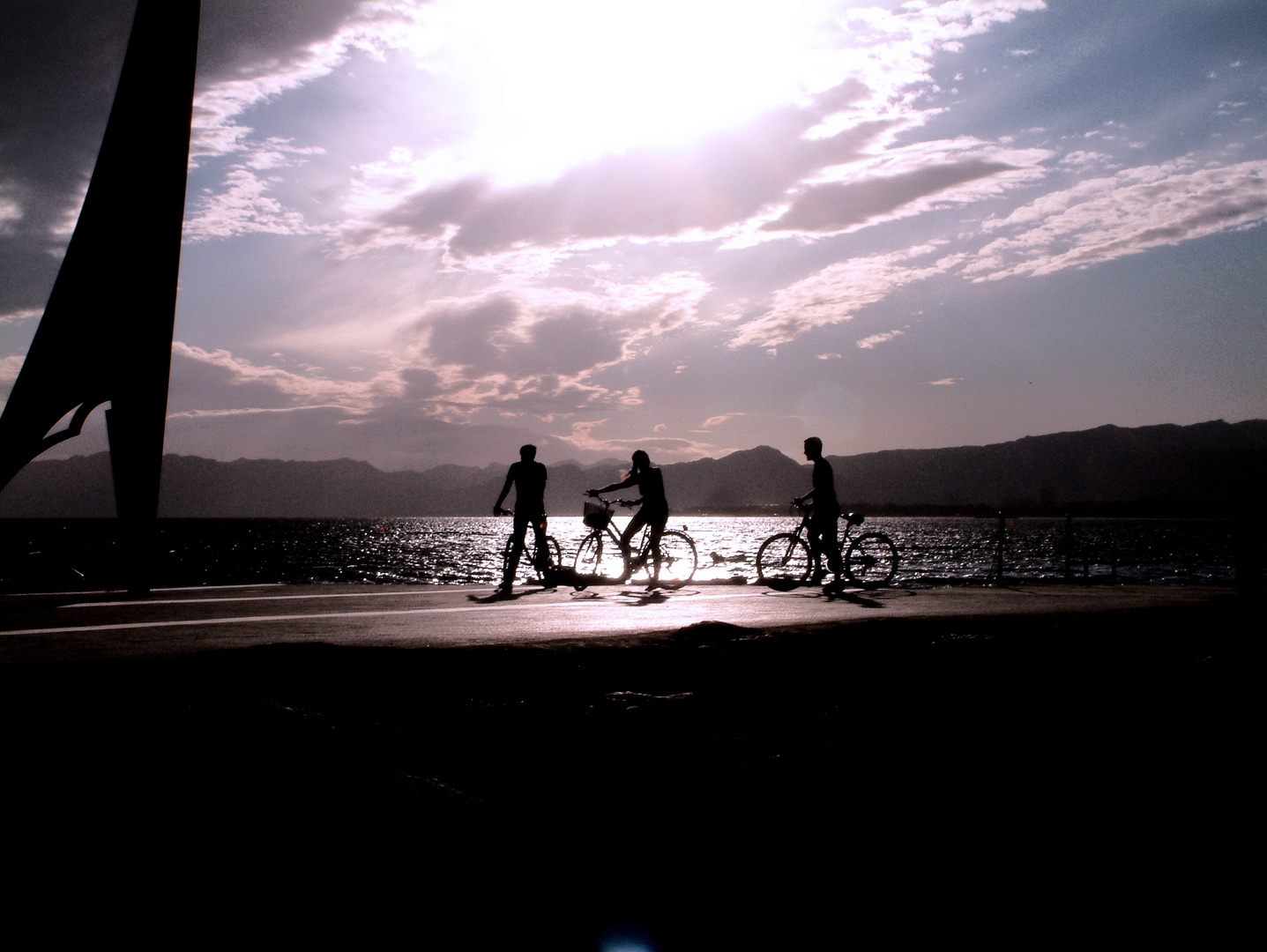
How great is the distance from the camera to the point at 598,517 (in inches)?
524

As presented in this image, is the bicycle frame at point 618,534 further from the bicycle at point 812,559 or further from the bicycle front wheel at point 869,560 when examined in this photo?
the bicycle front wheel at point 869,560

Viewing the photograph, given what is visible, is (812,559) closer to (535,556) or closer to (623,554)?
(623,554)

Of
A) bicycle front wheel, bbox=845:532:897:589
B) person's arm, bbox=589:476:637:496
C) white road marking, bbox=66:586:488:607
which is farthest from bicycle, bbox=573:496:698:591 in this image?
white road marking, bbox=66:586:488:607

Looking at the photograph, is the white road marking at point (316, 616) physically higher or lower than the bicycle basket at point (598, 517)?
lower

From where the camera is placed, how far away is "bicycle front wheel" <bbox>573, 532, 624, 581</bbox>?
13.3m

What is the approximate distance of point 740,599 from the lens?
10195 mm

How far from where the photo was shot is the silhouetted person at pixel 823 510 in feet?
40.5

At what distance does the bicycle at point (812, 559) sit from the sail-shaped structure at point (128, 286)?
9.03 meters

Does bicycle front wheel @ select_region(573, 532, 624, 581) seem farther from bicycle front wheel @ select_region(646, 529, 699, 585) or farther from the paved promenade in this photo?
the paved promenade

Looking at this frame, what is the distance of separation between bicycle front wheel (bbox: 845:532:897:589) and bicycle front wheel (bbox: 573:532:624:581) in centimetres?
399

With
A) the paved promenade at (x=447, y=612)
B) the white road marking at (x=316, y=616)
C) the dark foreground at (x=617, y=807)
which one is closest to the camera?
the dark foreground at (x=617, y=807)

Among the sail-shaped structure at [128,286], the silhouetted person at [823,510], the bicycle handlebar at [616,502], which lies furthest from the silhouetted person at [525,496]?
the sail-shaped structure at [128,286]

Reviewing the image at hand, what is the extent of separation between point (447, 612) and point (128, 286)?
17.1 ft

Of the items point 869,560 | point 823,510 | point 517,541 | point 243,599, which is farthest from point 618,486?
point 243,599
